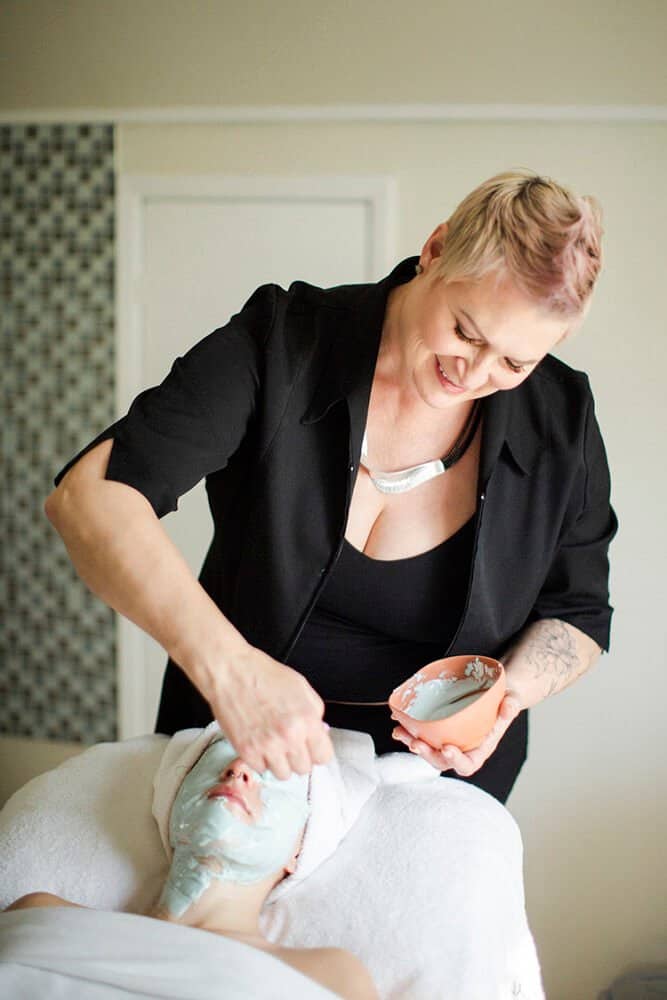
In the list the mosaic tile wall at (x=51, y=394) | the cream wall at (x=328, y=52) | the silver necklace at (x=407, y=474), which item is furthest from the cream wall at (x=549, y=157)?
the silver necklace at (x=407, y=474)

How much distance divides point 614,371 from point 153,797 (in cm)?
163

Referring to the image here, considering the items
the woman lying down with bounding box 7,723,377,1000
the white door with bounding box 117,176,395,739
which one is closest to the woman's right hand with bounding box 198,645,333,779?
the woman lying down with bounding box 7,723,377,1000

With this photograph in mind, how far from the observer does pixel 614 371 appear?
94.8 inches

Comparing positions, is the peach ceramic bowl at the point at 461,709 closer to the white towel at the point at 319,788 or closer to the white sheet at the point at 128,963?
the white towel at the point at 319,788

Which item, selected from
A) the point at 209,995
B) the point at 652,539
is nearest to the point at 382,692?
the point at 209,995

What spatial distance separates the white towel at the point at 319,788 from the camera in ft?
4.37

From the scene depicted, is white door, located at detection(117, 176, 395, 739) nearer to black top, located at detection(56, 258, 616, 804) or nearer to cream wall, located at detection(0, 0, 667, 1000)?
cream wall, located at detection(0, 0, 667, 1000)

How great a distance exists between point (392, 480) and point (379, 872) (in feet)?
1.87

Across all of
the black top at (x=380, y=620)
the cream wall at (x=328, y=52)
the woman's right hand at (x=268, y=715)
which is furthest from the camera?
the cream wall at (x=328, y=52)

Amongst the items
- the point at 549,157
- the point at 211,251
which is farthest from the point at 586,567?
the point at 211,251

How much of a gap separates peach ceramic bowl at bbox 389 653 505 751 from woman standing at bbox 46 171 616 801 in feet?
0.09

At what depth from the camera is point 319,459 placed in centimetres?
134

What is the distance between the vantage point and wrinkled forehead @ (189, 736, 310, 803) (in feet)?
4.42

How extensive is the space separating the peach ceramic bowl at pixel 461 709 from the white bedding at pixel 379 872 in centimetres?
19
